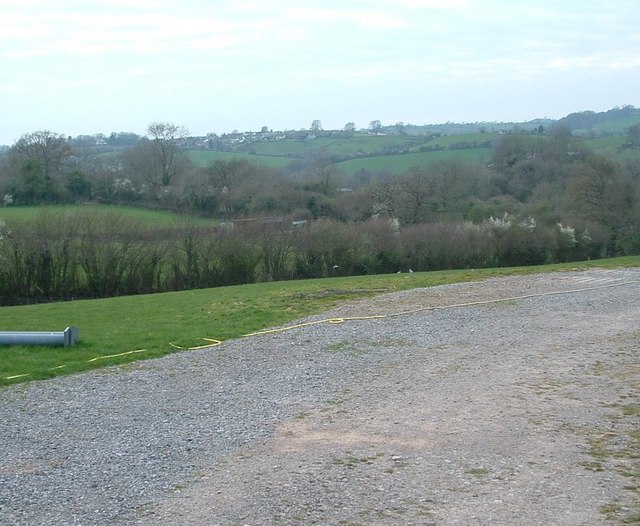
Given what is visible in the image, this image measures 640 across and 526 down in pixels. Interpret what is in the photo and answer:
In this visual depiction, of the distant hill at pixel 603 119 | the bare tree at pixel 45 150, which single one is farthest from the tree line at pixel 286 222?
the distant hill at pixel 603 119

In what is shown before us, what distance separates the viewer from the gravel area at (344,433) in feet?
19.6

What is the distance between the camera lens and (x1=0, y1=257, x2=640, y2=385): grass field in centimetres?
1225

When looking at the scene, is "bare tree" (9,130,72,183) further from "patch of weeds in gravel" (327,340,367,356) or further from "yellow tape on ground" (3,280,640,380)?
"patch of weeds in gravel" (327,340,367,356)

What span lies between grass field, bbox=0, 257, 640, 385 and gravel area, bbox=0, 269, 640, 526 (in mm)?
861

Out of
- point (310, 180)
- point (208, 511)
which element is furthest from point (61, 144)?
point (208, 511)

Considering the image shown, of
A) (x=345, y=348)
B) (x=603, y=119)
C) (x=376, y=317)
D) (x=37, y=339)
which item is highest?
(x=603, y=119)

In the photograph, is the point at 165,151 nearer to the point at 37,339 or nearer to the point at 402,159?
the point at 402,159

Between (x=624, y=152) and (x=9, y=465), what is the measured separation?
6392 cm

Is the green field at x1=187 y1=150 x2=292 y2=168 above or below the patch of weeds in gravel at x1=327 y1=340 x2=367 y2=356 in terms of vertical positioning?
above

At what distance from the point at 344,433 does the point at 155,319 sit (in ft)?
37.7

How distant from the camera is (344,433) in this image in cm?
792

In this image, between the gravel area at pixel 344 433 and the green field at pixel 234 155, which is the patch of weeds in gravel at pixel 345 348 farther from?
the green field at pixel 234 155

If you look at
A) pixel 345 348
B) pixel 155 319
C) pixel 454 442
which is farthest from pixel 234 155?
pixel 454 442

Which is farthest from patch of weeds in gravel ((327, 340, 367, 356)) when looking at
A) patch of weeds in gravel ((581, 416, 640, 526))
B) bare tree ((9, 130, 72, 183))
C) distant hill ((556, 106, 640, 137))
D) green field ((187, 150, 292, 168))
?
distant hill ((556, 106, 640, 137))
